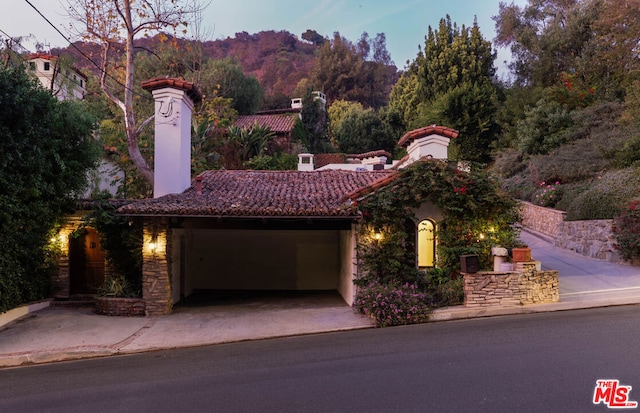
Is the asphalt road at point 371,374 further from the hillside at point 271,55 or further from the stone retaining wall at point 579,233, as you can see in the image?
the hillside at point 271,55

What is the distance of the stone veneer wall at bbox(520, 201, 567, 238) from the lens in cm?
1788

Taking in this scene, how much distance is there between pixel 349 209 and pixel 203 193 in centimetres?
463

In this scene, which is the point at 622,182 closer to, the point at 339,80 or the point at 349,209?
the point at 349,209

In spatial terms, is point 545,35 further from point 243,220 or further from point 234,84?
point 243,220

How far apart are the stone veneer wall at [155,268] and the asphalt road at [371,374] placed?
3152mm

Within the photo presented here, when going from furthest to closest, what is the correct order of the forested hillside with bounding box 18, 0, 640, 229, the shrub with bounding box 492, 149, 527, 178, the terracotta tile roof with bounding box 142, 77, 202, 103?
the shrub with bounding box 492, 149, 527, 178 < the forested hillside with bounding box 18, 0, 640, 229 < the terracotta tile roof with bounding box 142, 77, 202, 103

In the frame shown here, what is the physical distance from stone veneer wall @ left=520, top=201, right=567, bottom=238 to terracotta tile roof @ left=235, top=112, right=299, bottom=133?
57.3 feet

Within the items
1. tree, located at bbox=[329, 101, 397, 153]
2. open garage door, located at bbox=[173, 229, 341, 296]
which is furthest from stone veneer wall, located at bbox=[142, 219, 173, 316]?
tree, located at bbox=[329, 101, 397, 153]

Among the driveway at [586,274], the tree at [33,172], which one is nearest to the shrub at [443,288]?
the driveway at [586,274]

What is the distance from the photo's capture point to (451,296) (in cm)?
1057

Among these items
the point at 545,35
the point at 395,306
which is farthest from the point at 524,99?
the point at 395,306

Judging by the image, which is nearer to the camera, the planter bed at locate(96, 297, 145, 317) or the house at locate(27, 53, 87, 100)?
the planter bed at locate(96, 297, 145, 317)

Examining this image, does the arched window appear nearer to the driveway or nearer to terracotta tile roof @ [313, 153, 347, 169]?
the driveway

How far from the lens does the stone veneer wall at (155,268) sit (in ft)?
36.9
